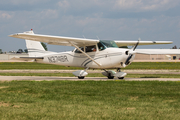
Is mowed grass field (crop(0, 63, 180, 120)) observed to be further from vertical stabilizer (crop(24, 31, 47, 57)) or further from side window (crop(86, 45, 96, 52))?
vertical stabilizer (crop(24, 31, 47, 57))

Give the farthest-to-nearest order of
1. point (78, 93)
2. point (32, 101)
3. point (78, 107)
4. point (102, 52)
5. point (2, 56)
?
point (2, 56), point (102, 52), point (78, 93), point (32, 101), point (78, 107)

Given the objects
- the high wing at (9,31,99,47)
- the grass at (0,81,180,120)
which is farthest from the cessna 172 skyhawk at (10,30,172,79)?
the grass at (0,81,180,120)

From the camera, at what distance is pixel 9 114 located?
7711 mm

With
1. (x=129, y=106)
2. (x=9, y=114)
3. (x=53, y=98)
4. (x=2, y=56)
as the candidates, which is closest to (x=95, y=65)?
(x=53, y=98)

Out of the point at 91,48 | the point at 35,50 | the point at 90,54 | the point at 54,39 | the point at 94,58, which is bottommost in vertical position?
the point at 94,58

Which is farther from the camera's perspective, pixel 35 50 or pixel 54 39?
pixel 35 50

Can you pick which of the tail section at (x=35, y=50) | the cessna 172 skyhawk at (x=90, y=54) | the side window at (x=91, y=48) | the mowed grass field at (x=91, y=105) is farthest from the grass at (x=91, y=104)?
the tail section at (x=35, y=50)

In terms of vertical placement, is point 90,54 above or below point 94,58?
above

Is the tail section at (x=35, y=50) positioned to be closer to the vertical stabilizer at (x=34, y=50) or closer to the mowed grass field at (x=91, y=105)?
the vertical stabilizer at (x=34, y=50)

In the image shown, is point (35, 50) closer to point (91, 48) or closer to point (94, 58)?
point (91, 48)

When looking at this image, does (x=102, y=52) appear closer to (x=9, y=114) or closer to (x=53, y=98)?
(x=53, y=98)

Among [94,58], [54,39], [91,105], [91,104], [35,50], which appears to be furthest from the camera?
[35,50]

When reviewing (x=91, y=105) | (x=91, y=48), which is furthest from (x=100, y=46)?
(x=91, y=105)

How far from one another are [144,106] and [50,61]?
14.9 m
